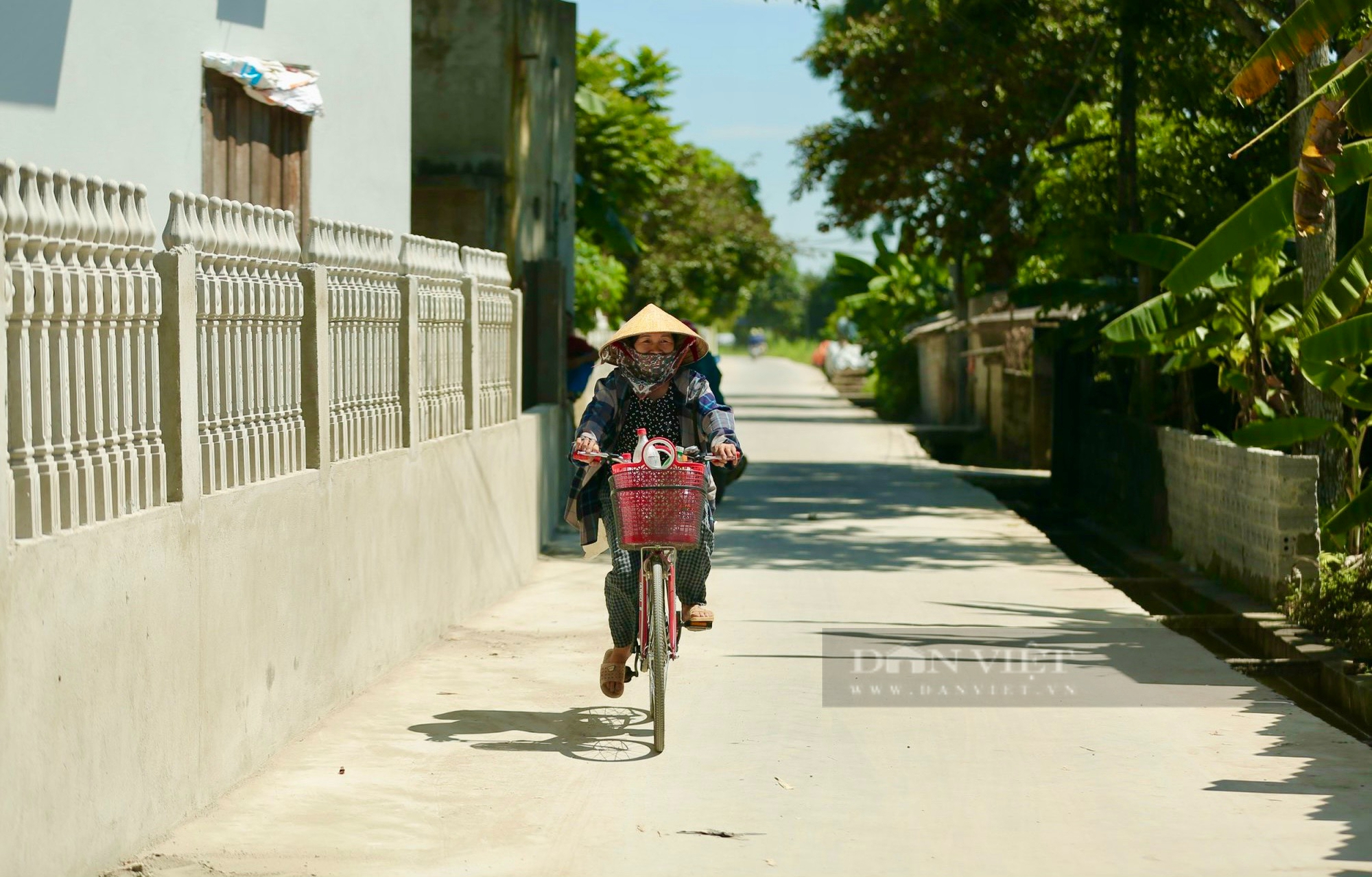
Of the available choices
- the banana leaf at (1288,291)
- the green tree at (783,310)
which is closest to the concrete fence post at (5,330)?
the banana leaf at (1288,291)

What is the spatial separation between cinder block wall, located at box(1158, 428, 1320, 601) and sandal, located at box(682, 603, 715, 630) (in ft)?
17.7

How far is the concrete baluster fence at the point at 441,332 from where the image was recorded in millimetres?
10180

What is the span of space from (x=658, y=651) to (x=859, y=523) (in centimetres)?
1075

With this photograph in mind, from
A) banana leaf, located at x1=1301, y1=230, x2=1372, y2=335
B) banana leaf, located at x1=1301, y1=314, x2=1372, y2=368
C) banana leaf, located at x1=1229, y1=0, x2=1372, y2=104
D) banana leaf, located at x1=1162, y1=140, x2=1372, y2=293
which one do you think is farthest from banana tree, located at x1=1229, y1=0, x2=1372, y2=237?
banana leaf, located at x1=1301, y1=230, x2=1372, y2=335

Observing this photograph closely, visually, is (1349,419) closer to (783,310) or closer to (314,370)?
Answer: (314,370)

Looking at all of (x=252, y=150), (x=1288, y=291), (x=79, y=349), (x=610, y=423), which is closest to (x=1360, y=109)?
(x=610, y=423)

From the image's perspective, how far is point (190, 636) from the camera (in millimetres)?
6109

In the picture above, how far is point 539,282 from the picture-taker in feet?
52.7

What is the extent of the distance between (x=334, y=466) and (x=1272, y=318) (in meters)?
8.73

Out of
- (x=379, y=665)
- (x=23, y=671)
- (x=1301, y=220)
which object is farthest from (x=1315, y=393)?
(x=23, y=671)

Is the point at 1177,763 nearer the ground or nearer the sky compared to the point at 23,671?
nearer the ground

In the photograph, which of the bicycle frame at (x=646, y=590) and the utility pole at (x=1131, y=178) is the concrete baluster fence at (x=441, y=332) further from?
the utility pole at (x=1131, y=178)

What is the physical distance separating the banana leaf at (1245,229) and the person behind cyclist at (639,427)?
4.29m

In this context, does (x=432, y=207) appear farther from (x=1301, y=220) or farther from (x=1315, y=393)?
(x=1301, y=220)
